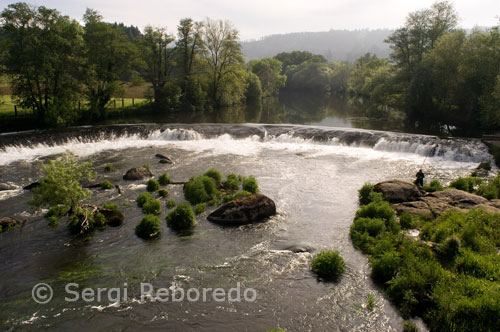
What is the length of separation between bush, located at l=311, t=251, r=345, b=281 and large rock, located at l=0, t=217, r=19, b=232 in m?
14.3

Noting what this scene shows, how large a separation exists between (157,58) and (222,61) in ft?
46.8

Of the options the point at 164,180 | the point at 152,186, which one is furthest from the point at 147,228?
the point at 164,180

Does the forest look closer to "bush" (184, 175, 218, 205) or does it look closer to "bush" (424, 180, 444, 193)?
"bush" (424, 180, 444, 193)

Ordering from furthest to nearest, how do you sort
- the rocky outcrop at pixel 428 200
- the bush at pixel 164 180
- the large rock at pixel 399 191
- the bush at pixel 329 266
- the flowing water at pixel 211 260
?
the bush at pixel 164 180
the large rock at pixel 399 191
the rocky outcrop at pixel 428 200
the bush at pixel 329 266
the flowing water at pixel 211 260

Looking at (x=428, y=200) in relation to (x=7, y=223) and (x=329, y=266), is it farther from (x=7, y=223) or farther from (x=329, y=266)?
(x=7, y=223)

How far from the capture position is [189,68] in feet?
222

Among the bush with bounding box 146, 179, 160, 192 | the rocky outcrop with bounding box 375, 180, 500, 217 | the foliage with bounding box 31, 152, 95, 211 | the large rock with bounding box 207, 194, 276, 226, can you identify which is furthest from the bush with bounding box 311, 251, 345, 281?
the bush with bounding box 146, 179, 160, 192

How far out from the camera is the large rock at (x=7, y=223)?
50.5ft

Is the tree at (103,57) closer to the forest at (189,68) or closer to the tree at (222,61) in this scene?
the forest at (189,68)

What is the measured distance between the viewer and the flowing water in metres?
9.75

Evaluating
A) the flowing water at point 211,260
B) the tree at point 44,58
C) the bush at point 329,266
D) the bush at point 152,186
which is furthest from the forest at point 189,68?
the bush at point 329,266

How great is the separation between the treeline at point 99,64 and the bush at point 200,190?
2776 cm

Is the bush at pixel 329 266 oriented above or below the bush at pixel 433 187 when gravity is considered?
below

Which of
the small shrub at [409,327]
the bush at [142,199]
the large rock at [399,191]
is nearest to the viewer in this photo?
the small shrub at [409,327]
